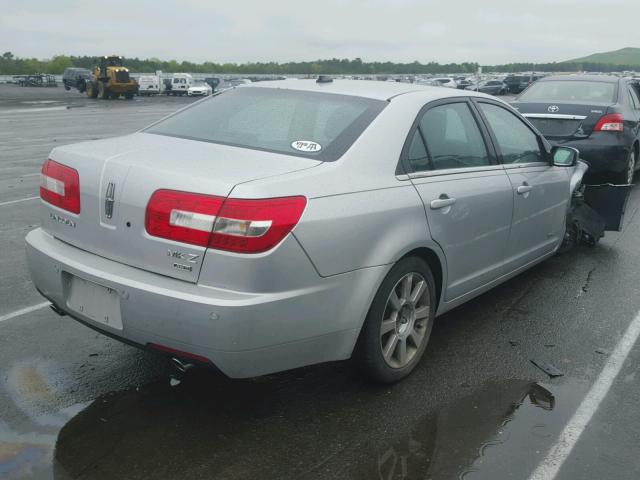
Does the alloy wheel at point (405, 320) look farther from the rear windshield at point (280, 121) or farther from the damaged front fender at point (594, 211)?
the damaged front fender at point (594, 211)

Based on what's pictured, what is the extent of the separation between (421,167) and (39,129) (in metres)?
16.9

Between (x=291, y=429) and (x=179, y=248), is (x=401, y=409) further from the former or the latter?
(x=179, y=248)

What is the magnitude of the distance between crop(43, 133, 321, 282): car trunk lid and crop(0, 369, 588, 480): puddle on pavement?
0.80 metres

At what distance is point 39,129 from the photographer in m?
18.2

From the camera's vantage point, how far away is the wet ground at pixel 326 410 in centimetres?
291

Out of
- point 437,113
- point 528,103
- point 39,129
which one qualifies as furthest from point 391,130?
point 39,129

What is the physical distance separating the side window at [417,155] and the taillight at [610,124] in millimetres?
5638

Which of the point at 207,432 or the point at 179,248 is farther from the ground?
the point at 179,248

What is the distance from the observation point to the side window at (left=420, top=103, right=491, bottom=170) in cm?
388

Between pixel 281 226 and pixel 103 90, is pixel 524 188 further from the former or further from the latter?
pixel 103 90

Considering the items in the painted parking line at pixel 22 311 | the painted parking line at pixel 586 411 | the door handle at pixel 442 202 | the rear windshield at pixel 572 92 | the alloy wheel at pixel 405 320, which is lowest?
the painted parking line at pixel 586 411

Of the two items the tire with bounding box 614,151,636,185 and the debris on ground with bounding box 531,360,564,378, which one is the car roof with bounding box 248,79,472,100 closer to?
the debris on ground with bounding box 531,360,564,378

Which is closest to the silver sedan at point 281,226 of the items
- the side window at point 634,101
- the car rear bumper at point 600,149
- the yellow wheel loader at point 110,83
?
the car rear bumper at point 600,149

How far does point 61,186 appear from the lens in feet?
11.1
